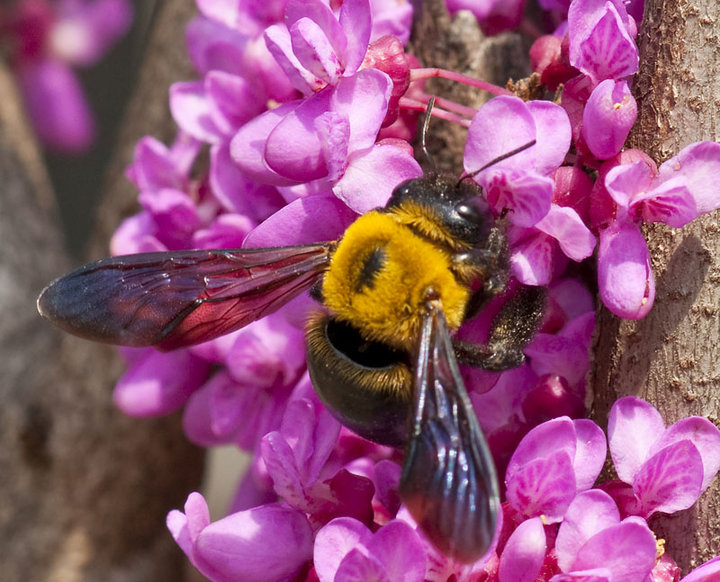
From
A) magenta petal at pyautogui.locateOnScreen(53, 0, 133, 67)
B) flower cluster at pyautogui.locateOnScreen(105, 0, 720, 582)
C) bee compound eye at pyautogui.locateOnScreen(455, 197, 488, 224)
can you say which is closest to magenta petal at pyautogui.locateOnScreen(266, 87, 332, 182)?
flower cluster at pyautogui.locateOnScreen(105, 0, 720, 582)

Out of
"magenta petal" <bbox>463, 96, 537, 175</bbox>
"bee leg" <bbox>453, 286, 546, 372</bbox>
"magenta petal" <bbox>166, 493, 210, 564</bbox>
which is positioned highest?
"magenta petal" <bbox>463, 96, 537, 175</bbox>

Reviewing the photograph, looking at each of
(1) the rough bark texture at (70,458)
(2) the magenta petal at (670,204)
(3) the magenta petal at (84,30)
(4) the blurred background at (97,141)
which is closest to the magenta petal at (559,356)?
(2) the magenta petal at (670,204)

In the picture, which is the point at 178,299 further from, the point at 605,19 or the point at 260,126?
the point at 605,19

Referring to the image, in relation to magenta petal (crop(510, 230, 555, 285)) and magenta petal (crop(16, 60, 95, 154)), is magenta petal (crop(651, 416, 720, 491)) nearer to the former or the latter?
magenta petal (crop(510, 230, 555, 285))

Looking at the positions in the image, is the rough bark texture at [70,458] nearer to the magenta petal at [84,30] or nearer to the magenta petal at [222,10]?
the magenta petal at [222,10]

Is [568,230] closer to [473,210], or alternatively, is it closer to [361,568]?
[473,210]

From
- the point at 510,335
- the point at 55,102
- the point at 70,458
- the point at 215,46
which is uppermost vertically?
the point at 215,46

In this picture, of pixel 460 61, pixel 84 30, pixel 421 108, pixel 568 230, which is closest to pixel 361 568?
pixel 568 230
